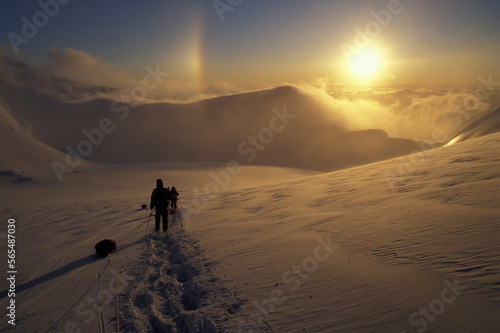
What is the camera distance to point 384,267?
377 cm

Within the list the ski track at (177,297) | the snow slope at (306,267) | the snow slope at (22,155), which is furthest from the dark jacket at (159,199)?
the snow slope at (22,155)

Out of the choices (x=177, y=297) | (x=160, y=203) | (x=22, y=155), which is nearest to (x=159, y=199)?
(x=160, y=203)

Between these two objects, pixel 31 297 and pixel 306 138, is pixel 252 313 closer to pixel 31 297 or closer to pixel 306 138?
pixel 31 297

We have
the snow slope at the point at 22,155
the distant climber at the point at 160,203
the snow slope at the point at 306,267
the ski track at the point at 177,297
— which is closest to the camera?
the snow slope at the point at 306,267

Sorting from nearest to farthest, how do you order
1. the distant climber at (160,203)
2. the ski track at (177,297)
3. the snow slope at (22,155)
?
the ski track at (177,297) → the distant climber at (160,203) → the snow slope at (22,155)

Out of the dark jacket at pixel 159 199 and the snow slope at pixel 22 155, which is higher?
the snow slope at pixel 22 155

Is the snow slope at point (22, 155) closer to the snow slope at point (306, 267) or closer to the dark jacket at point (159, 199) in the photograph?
the snow slope at point (306, 267)

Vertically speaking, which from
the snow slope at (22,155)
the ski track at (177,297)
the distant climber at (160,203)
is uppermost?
the snow slope at (22,155)

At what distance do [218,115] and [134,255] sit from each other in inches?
2358

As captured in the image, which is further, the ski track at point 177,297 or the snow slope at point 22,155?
the snow slope at point 22,155

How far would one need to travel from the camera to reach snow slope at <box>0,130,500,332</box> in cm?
307

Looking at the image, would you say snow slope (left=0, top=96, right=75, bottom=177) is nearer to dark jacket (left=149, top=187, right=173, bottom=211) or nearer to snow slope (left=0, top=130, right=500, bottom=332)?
snow slope (left=0, top=130, right=500, bottom=332)

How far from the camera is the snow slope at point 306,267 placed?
3.07 metres

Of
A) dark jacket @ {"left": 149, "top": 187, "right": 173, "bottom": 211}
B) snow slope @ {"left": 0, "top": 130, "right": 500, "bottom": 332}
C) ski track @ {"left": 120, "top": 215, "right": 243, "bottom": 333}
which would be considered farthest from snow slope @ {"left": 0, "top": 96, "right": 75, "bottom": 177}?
Result: ski track @ {"left": 120, "top": 215, "right": 243, "bottom": 333}
